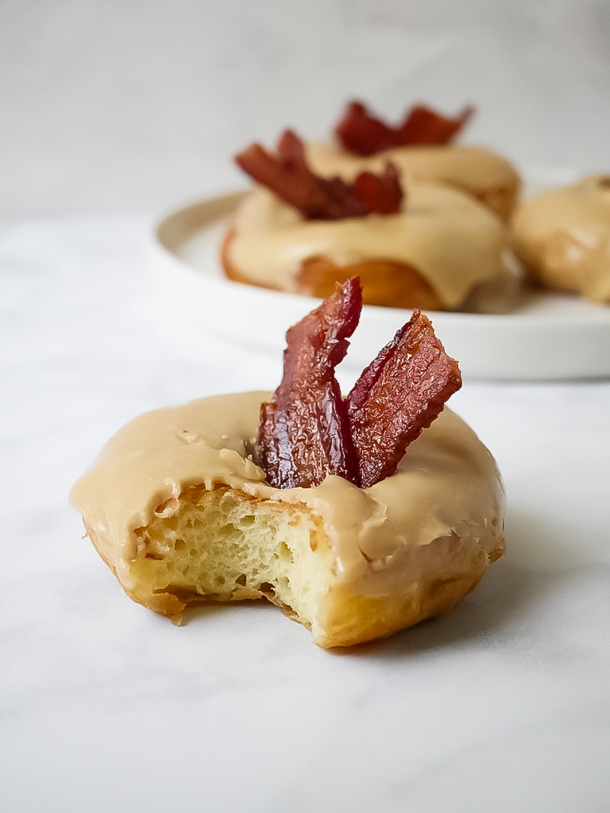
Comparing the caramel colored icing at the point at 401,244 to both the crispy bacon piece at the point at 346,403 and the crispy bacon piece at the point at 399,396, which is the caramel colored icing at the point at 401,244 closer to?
the crispy bacon piece at the point at 346,403

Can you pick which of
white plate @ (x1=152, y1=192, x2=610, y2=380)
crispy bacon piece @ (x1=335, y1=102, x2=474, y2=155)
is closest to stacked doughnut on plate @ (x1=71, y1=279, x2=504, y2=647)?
white plate @ (x1=152, y1=192, x2=610, y2=380)

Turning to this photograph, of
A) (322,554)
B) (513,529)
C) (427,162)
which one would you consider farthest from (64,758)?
(427,162)

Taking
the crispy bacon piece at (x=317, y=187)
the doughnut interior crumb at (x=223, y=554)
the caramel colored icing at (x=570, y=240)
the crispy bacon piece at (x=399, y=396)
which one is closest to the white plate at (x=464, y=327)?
the caramel colored icing at (x=570, y=240)

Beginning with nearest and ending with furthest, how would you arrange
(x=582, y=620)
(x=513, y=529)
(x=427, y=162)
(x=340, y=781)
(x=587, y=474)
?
(x=340, y=781)
(x=582, y=620)
(x=513, y=529)
(x=587, y=474)
(x=427, y=162)

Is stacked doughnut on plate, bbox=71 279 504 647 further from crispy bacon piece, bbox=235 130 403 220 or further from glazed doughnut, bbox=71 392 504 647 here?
crispy bacon piece, bbox=235 130 403 220

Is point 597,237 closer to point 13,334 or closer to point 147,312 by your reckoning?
point 147,312

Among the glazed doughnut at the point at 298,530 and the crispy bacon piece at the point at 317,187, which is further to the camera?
the crispy bacon piece at the point at 317,187
